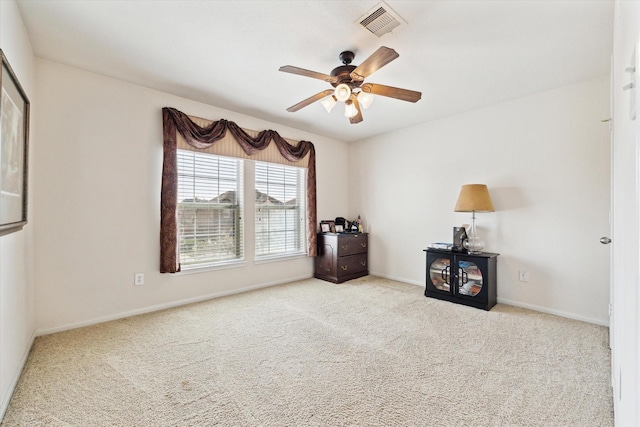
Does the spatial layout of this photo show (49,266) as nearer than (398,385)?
No

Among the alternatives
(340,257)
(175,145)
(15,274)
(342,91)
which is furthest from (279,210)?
(15,274)

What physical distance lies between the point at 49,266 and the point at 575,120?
541 cm

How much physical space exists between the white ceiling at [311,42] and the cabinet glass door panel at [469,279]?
201cm

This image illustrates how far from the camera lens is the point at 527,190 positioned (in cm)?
335

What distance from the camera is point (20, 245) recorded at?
2.14 metres

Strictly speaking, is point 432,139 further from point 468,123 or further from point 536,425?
point 536,425

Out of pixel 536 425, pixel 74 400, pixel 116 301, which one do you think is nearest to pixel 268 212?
pixel 116 301

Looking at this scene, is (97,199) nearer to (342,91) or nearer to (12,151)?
(12,151)

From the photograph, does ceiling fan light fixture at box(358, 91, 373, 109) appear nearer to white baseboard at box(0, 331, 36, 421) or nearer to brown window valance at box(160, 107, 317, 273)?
brown window valance at box(160, 107, 317, 273)

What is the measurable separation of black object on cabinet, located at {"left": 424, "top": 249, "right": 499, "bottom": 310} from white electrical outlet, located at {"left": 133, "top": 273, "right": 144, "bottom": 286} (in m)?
3.44

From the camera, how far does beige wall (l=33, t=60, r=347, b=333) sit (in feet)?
8.61

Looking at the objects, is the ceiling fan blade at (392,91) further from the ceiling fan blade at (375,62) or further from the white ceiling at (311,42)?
the white ceiling at (311,42)

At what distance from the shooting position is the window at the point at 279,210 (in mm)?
4234

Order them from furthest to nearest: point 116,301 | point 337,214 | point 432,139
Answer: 1. point 337,214
2. point 432,139
3. point 116,301
